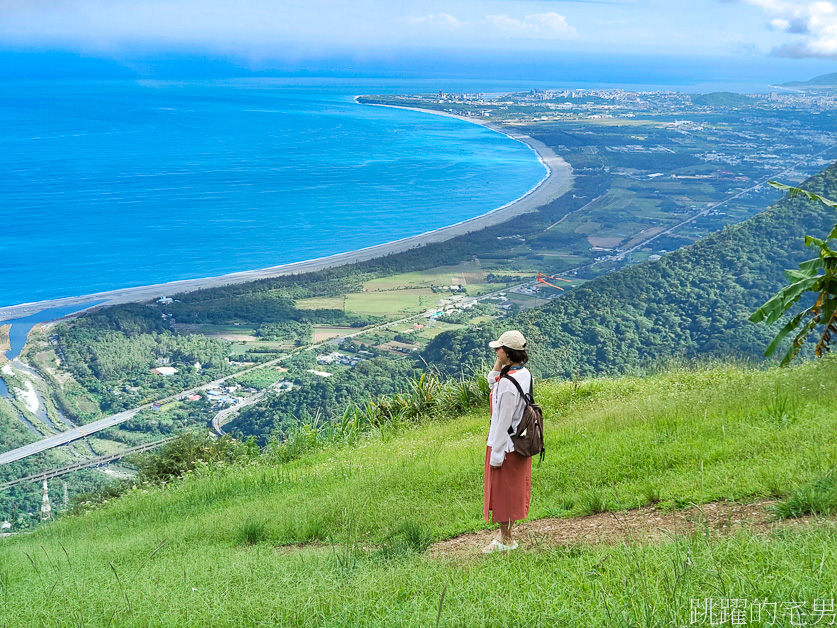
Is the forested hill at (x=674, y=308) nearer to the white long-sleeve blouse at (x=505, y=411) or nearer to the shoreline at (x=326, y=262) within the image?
the white long-sleeve blouse at (x=505, y=411)

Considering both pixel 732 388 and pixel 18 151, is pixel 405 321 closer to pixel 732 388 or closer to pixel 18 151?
Result: pixel 732 388

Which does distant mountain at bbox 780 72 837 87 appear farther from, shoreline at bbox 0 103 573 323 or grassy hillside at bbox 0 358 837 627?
grassy hillside at bbox 0 358 837 627

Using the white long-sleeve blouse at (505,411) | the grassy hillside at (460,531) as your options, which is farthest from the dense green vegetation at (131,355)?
the white long-sleeve blouse at (505,411)

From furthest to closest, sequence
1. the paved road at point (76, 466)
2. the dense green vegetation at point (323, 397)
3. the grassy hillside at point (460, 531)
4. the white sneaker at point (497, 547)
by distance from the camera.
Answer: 1. the dense green vegetation at point (323, 397)
2. the paved road at point (76, 466)
3. the white sneaker at point (497, 547)
4. the grassy hillside at point (460, 531)

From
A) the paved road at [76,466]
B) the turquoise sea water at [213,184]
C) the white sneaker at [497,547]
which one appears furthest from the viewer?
the turquoise sea water at [213,184]

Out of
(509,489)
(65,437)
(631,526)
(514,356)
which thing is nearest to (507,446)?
(509,489)

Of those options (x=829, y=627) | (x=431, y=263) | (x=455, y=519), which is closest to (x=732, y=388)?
(x=455, y=519)

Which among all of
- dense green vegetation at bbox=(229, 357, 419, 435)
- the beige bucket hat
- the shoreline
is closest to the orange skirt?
the beige bucket hat
